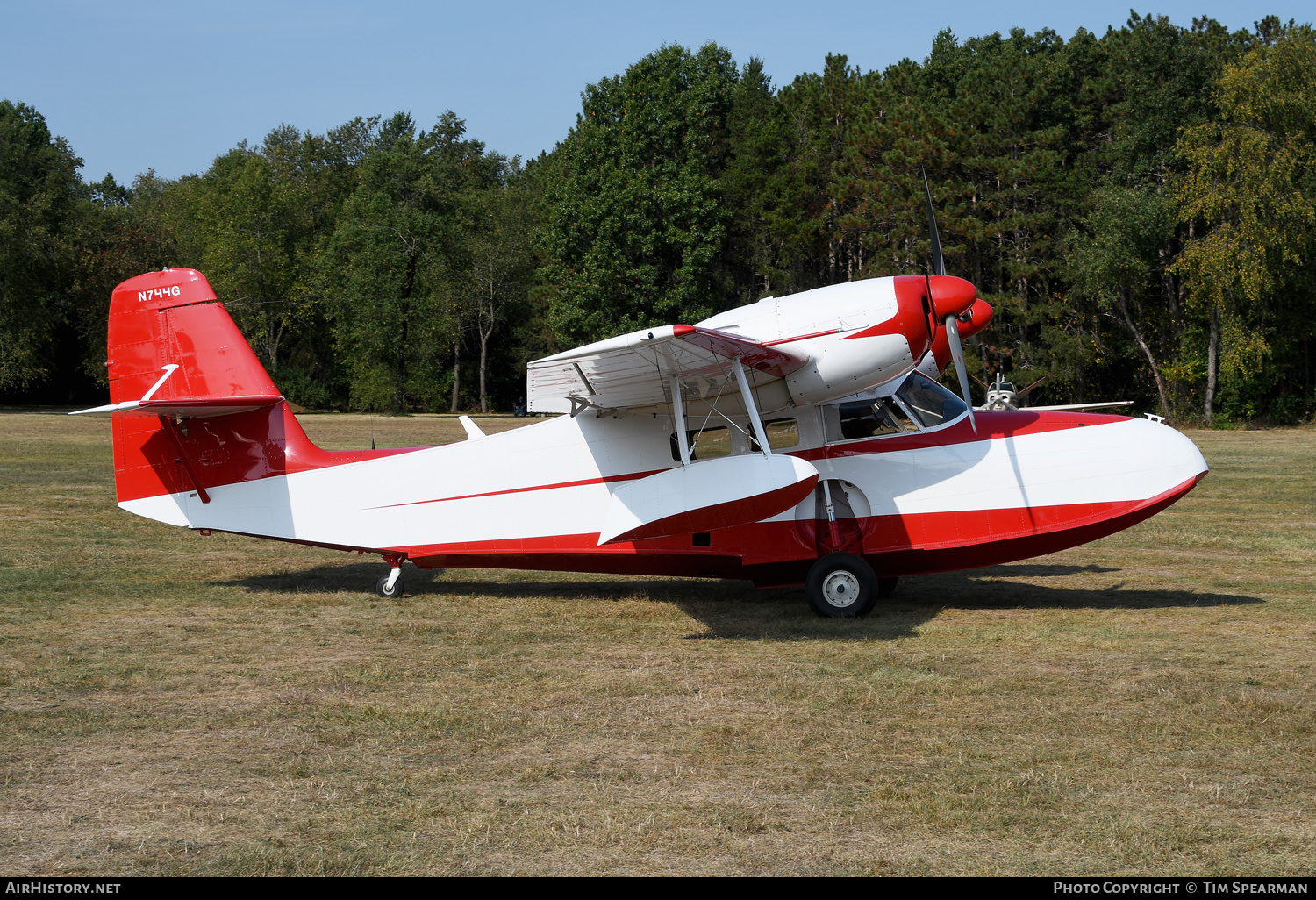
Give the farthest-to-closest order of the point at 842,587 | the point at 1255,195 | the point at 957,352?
the point at 1255,195 < the point at 842,587 < the point at 957,352

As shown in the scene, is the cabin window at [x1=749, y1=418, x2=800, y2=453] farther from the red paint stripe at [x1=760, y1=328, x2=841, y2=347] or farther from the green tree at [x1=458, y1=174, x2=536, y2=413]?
the green tree at [x1=458, y1=174, x2=536, y2=413]

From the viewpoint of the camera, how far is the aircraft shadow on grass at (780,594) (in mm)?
9844

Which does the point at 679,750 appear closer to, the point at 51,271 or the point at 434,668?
the point at 434,668

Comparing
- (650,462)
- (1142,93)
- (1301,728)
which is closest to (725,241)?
(1142,93)

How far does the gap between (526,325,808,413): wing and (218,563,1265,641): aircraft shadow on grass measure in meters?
2.28

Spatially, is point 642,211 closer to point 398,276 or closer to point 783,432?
point 398,276

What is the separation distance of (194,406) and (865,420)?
6.74 metres

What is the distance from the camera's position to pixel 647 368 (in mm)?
9164

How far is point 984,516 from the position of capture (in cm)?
1003

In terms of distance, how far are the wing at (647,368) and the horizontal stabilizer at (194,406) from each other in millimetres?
3036

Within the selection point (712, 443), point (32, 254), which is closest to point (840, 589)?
point (712, 443)

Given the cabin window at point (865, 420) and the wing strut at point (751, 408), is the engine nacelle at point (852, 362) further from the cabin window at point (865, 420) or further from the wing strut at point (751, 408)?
the wing strut at point (751, 408)

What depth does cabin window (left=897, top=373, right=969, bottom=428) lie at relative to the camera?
10.5 m

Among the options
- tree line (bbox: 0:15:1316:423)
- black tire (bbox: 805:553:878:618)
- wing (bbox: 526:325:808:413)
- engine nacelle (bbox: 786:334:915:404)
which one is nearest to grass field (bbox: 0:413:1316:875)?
black tire (bbox: 805:553:878:618)
